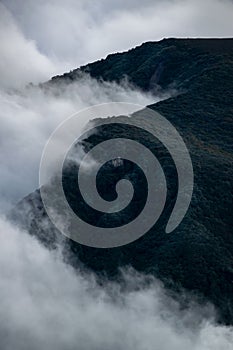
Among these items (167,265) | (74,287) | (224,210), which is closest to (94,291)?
(74,287)

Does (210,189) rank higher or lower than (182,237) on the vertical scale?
higher

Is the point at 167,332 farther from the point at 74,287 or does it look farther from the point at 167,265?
the point at 74,287

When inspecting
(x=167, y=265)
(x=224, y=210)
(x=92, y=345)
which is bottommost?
(x=92, y=345)

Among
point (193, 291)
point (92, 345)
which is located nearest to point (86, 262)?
point (92, 345)

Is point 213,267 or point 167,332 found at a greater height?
point 213,267

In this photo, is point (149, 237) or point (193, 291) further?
point (149, 237)

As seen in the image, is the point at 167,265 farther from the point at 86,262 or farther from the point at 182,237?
the point at 86,262

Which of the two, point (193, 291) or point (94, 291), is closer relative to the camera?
point (193, 291)
